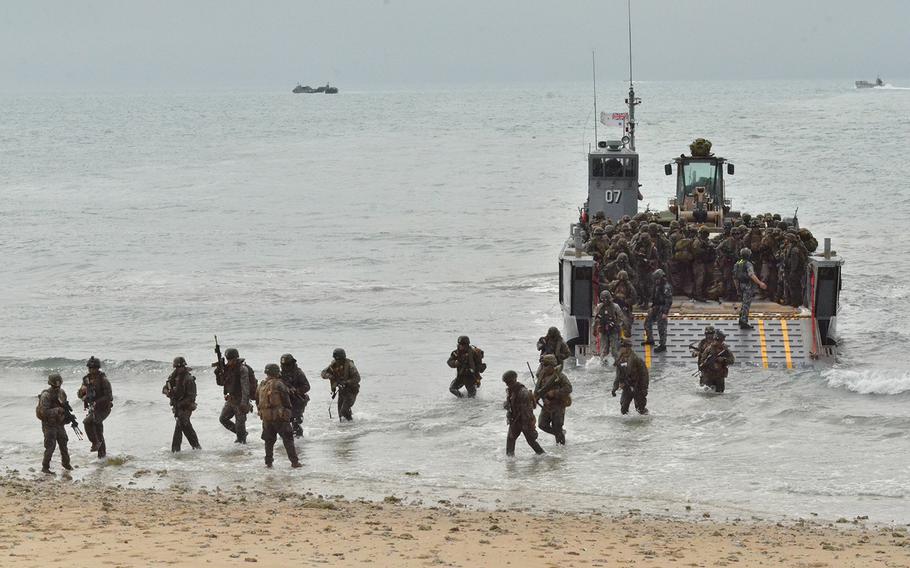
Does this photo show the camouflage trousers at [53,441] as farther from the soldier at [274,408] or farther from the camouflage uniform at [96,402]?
the soldier at [274,408]

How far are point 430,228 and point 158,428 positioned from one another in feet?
94.0

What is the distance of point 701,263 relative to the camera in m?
20.5

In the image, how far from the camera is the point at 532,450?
15.3 m

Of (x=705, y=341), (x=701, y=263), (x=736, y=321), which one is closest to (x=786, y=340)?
(x=736, y=321)

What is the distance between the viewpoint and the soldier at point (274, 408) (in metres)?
14.3

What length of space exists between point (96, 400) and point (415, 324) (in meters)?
11.3

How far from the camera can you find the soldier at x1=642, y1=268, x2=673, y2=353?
18562 mm

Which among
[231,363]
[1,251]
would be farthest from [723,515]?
[1,251]

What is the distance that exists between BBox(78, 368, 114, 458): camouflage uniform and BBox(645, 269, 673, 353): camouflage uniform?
786 centimetres

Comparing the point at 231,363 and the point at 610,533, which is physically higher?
the point at 231,363

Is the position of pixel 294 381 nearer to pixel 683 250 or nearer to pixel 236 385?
pixel 236 385

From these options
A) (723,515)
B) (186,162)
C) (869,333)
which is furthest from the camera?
(186,162)

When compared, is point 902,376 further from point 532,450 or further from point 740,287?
point 532,450

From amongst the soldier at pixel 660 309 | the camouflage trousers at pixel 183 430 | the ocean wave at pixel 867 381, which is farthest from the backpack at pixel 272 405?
the ocean wave at pixel 867 381
